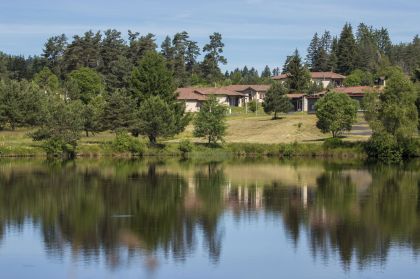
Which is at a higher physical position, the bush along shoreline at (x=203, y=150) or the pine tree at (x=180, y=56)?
the pine tree at (x=180, y=56)

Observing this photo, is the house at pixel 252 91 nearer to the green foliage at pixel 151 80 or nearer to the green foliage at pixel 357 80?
the green foliage at pixel 357 80

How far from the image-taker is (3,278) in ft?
95.7

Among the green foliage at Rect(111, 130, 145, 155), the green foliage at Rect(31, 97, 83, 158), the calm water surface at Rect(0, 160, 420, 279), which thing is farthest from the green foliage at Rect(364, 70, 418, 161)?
the green foliage at Rect(31, 97, 83, 158)

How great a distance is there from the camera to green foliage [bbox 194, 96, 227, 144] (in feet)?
293

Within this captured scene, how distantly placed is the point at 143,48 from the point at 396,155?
78143 millimetres

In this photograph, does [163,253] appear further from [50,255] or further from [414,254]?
[414,254]

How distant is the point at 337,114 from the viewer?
298 feet

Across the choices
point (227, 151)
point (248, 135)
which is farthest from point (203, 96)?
point (227, 151)

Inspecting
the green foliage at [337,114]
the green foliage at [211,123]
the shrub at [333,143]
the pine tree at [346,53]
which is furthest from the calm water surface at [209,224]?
the pine tree at [346,53]

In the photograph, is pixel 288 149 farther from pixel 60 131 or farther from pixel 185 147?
pixel 60 131

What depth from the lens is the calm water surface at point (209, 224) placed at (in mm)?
31453

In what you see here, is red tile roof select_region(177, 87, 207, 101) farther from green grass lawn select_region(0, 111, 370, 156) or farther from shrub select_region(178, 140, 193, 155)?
shrub select_region(178, 140, 193, 155)

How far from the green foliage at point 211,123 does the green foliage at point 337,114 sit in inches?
455

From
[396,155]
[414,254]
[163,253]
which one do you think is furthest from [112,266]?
[396,155]
